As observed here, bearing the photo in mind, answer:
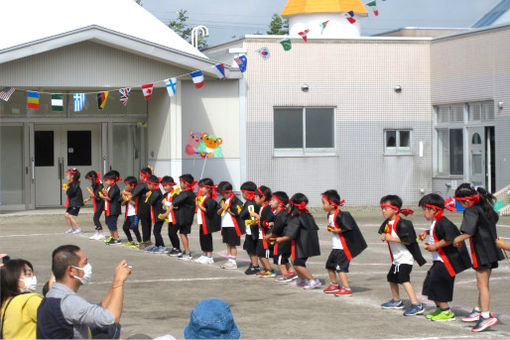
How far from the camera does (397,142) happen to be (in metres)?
25.8

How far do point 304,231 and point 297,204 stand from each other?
39 centimetres

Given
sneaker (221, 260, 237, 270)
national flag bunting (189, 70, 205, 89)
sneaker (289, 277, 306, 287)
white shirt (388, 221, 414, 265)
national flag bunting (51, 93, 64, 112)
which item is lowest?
sneaker (289, 277, 306, 287)

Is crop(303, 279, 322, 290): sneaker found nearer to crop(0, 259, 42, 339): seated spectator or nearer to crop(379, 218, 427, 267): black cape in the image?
crop(379, 218, 427, 267): black cape

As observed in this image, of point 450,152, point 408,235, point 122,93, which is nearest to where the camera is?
point 408,235

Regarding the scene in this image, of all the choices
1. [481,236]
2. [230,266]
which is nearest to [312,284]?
[230,266]

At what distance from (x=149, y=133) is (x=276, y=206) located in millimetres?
12424

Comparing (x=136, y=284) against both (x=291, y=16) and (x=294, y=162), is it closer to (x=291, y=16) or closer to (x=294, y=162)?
(x=294, y=162)

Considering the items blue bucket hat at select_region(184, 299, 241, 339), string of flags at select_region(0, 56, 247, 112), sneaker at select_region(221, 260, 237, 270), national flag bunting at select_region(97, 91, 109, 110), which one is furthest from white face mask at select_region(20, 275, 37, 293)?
national flag bunting at select_region(97, 91, 109, 110)

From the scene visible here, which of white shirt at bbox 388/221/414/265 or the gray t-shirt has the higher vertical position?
the gray t-shirt

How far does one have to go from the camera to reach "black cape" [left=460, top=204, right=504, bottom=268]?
905cm

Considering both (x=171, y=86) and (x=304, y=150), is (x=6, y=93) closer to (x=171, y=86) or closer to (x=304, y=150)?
(x=171, y=86)

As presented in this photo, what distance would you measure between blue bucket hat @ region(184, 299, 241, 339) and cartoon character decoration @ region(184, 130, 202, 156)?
19606 mm

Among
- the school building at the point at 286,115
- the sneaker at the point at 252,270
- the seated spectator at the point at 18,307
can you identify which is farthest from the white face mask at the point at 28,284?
the school building at the point at 286,115

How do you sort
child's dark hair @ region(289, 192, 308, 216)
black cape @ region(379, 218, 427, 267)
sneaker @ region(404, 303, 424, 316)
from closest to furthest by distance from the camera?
sneaker @ region(404, 303, 424, 316), black cape @ region(379, 218, 427, 267), child's dark hair @ region(289, 192, 308, 216)
